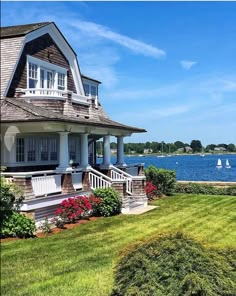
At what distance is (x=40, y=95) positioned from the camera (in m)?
17.4

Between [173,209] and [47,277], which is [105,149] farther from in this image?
[47,277]

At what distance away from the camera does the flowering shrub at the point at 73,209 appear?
48.1ft

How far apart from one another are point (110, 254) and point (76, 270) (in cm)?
165

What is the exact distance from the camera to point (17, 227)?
12.3 m

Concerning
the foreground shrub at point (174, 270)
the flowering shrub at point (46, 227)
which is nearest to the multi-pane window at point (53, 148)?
the flowering shrub at point (46, 227)

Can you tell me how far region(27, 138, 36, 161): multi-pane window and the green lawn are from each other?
4739 millimetres

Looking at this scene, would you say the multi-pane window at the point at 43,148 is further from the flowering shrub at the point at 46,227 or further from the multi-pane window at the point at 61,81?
the flowering shrub at the point at 46,227

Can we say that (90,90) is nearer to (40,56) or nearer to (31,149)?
(40,56)

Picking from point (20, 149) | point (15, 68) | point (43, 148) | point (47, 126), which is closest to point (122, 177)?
point (43, 148)

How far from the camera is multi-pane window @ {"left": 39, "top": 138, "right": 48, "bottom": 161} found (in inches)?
757

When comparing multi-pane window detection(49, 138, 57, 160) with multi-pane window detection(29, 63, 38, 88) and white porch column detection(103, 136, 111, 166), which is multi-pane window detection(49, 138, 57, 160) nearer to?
white porch column detection(103, 136, 111, 166)

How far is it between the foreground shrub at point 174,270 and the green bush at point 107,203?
10367mm

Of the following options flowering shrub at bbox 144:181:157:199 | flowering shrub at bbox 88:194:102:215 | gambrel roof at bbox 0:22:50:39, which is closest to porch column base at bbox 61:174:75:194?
flowering shrub at bbox 88:194:102:215

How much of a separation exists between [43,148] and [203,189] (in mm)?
12077
